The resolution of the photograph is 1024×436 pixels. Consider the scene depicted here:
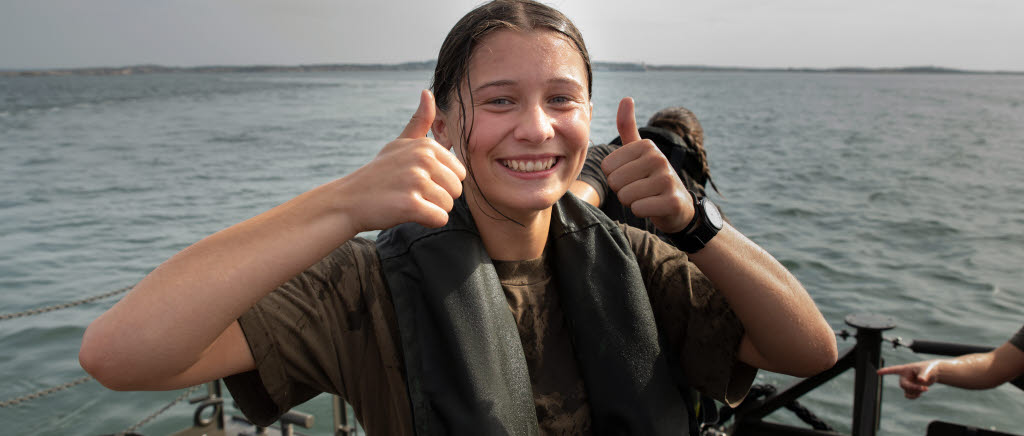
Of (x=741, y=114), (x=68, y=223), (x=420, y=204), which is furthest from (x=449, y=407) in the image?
(x=741, y=114)

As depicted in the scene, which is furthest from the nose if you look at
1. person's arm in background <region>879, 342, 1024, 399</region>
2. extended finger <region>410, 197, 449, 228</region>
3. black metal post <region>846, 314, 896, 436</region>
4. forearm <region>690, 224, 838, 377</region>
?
black metal post <region>846, 314, 896, 436</region>

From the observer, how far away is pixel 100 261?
45.1ft

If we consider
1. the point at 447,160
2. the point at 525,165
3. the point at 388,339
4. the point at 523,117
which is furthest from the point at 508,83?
the point at 388,339

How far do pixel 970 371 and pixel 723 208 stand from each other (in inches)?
546

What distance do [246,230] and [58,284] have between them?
1337cm

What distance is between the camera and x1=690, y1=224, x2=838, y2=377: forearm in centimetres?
178

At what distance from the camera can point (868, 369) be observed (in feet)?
11.8

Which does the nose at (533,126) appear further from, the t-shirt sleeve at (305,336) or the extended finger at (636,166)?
the t-shirt sleeve at (305,336)

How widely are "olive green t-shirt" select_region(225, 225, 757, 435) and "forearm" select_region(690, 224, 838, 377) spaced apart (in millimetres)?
108

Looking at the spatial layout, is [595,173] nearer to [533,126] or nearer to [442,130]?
[442,130]

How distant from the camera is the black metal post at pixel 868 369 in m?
Result: 3.53

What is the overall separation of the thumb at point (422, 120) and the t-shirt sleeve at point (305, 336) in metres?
0.35

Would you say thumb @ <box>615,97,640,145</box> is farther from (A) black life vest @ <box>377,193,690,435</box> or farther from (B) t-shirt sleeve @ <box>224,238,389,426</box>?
(B) t-shirt sleeve @ <box>224,238,389,426</box>

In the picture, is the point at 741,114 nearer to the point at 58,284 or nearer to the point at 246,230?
the point at 58,284
